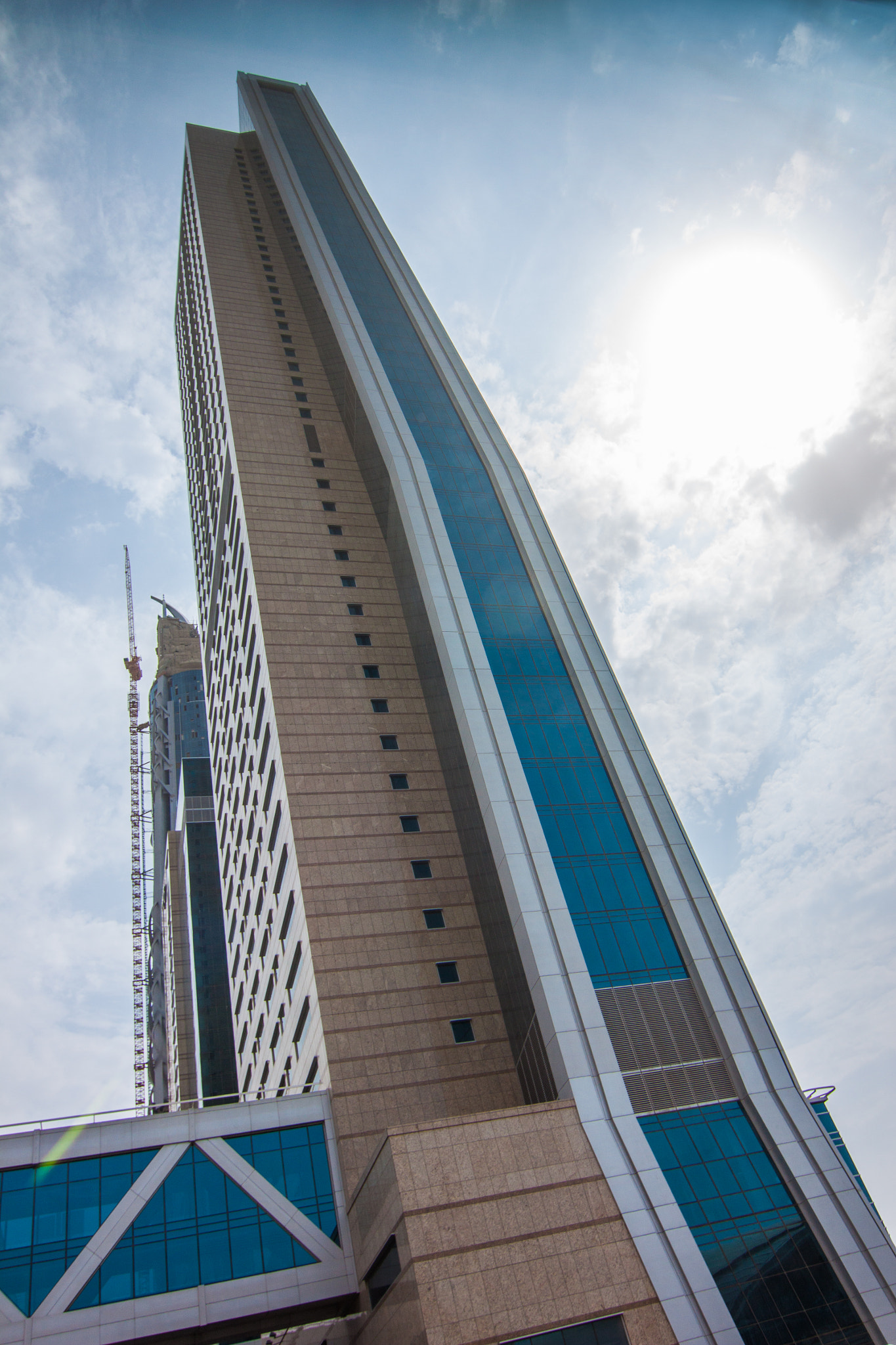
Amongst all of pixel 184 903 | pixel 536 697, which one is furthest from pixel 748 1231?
pixel 184 903

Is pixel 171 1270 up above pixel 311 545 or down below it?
below

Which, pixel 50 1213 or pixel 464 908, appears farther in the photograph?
pixel 464 908

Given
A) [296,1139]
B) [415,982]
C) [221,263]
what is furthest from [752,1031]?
[221,263]

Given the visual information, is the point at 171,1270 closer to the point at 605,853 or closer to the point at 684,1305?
the point at 684,1305

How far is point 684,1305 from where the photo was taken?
3044 centimetres

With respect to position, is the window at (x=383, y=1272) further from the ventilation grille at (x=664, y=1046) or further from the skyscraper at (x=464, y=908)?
the ventilation grille at (x=664, y=1046)

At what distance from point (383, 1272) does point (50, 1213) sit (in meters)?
13.3

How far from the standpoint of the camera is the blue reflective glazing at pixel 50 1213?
3375cm

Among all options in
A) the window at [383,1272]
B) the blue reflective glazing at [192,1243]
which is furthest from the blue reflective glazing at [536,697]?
the blue reflective glazing at [192,1243]

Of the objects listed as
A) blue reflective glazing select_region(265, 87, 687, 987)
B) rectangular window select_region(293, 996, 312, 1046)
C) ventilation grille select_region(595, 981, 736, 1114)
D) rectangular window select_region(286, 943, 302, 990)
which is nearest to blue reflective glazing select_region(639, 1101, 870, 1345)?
ventilation grille select_region(595, 981, 736, 1114)

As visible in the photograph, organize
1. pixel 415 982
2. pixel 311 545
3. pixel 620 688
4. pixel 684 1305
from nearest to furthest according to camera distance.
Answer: pixel 684 1305, pixel 415 982, pixel 620 688, pixel 311 545

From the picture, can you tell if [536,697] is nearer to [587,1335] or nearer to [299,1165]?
[299,1165]

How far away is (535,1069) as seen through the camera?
39.9m

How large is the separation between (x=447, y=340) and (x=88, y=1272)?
6708 cm
